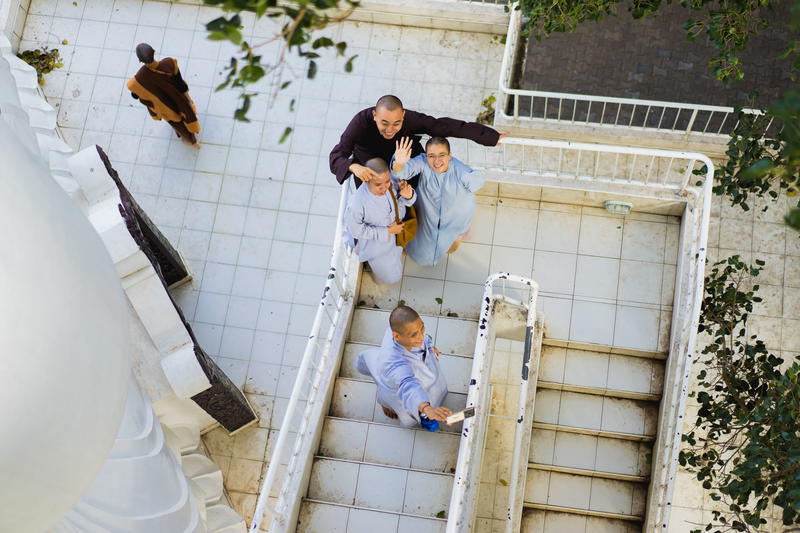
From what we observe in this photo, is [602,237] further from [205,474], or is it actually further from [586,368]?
[205,474]

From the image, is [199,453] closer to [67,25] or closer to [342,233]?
[342,233]

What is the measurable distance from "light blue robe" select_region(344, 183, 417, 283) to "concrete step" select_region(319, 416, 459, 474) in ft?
4.31

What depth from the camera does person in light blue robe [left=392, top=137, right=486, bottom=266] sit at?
5.93 metres

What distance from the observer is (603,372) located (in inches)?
296

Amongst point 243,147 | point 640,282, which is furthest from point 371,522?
point 243,147

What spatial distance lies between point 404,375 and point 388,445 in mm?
1046

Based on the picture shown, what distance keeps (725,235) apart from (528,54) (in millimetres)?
2944

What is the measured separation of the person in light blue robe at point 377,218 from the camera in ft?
18.6

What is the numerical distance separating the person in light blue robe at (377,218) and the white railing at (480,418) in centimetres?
85

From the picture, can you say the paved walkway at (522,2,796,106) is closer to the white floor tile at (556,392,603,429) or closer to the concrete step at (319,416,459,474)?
the white floor tile at (556,392,603,429)

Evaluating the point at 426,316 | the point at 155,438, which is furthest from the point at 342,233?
the point at 155,438

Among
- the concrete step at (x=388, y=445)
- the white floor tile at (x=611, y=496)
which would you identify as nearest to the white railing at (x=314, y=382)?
the concrete step at (x=388, y=445)

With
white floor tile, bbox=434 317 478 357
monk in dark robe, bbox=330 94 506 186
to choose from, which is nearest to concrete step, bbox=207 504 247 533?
white floor tile, bbox=434 317 478 357

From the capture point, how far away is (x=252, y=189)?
8766 millimetres
